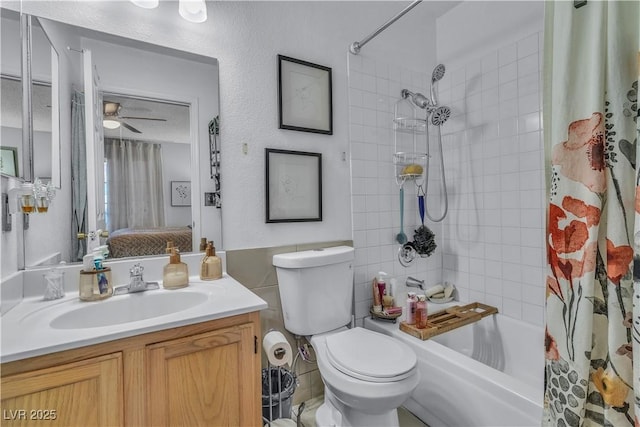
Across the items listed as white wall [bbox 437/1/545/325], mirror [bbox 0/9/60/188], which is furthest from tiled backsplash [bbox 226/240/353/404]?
white wall [bbox 437/1/545/325]

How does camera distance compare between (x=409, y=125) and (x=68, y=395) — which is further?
(x=409, y=125)

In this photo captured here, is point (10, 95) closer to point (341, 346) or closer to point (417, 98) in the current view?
point (341, 346)

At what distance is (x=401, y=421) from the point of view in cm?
162

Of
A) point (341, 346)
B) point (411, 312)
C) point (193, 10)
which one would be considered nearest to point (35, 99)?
point (193, 10)

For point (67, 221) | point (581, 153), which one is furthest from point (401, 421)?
point (67, 221)

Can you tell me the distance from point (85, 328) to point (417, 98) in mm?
2070

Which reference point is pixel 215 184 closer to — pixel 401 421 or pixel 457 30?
pixel 401 421

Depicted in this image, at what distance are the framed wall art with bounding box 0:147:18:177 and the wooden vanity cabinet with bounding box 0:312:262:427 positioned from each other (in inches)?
25.1

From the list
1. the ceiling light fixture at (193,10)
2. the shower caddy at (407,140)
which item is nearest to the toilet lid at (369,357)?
the shower caddy at (407,140)

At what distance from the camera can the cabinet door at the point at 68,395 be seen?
762 mm

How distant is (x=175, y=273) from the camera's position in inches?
51.1

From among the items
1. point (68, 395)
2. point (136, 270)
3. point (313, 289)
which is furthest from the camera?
point (313, 289)

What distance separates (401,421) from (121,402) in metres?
1.35

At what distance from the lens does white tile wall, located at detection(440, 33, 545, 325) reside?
1793 mm
